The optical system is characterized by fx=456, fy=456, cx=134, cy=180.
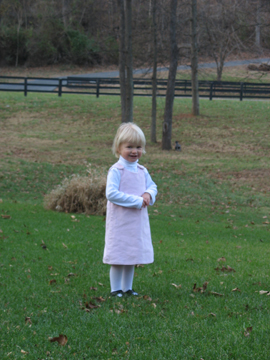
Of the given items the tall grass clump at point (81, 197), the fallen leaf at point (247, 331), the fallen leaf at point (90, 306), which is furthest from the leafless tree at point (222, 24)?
the fallen leaf at point (247, 331)

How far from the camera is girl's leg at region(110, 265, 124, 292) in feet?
14.7

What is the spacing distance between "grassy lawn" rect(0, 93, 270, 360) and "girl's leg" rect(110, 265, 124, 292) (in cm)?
17

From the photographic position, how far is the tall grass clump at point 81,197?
36.2 ft

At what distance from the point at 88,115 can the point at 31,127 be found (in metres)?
3.62

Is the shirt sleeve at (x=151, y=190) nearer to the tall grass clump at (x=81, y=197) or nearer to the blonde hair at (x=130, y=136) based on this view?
the blonde hair at (x=130, y=136)

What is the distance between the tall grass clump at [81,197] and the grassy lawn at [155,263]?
42 centimetres

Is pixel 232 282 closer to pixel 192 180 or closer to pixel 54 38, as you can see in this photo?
pixel 192 180

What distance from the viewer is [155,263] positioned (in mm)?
6391

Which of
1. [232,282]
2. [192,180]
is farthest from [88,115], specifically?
[232,282]

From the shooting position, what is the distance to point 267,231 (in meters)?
10.4

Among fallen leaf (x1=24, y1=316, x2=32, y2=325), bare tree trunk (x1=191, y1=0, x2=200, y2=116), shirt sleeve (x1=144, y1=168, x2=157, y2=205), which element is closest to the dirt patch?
bare tree trunk (x1=191, y1=0, x2=200, y2=116)

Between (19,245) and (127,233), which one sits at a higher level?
(127,233)

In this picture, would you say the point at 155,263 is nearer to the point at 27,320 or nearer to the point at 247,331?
the point at 27,320

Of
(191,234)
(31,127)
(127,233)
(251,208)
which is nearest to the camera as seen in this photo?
(127,233)
